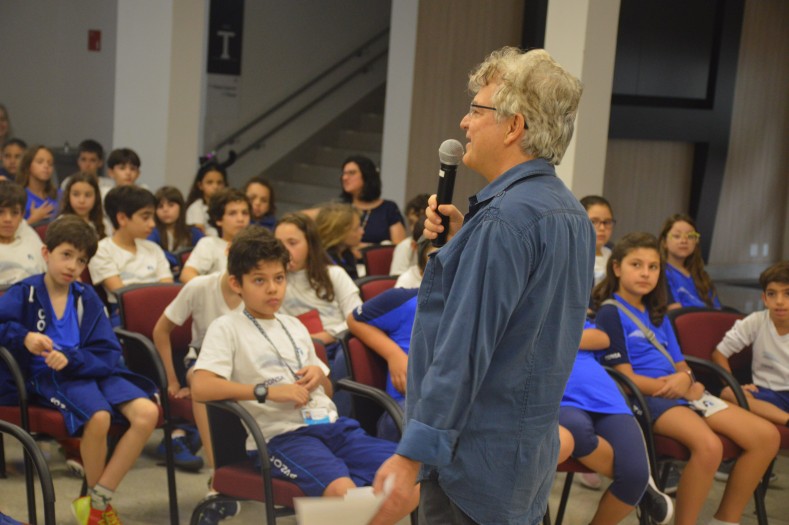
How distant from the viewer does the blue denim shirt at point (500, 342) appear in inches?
70.7

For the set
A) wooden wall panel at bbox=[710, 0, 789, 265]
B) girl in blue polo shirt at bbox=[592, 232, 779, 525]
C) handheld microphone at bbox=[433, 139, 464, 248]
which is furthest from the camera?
wooden wall panel at bbox=[710, 0, 789, 265]

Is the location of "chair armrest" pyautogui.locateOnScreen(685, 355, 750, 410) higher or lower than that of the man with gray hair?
lower

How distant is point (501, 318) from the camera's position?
180cm

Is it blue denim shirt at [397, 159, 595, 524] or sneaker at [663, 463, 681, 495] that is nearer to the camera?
blue denim shirt at [397, 159, 595, 524]

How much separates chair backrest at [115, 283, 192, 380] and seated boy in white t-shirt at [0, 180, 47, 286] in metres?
0.69

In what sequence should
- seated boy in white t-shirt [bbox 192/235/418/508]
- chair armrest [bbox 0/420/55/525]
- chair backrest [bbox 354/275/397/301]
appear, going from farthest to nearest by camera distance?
chair backrest [bbox 354/275/397/301] < seated boy in white t-shirt [bbox 192/235/418/508] < chair armrest [bbox 0/420/55/525]

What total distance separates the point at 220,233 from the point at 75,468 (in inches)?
61.3

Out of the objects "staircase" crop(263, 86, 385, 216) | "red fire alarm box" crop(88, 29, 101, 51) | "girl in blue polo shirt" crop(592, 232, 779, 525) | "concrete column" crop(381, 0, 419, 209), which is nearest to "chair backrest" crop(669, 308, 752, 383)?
"girl in blue polo shirt" crop(592, 232, 779, 525)

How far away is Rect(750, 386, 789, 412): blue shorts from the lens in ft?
13.7

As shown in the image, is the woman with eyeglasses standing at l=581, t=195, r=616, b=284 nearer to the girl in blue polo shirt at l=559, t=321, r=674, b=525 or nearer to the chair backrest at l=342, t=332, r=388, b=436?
the girl in blue polo shirt at l=559, t=321, r=674, b=525

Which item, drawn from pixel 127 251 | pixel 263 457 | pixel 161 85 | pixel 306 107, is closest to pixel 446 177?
pixel 263 457

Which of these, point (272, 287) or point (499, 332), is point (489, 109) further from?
point (272, 287)

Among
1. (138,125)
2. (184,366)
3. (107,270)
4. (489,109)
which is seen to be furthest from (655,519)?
(138,125)

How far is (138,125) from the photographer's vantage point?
24.9ft
